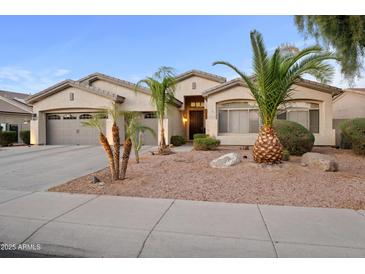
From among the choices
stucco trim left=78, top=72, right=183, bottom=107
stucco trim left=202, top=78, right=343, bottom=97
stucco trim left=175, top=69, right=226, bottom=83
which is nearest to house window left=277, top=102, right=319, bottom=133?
stucco trim left=202, top=78, right=343, bottom=97

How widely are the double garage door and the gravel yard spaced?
910cm

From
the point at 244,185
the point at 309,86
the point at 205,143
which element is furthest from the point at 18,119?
the point at 309,86

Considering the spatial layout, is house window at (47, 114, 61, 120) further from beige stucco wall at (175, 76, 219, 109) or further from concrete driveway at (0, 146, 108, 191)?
beige stucco wall at (175, 76, 219, 109)

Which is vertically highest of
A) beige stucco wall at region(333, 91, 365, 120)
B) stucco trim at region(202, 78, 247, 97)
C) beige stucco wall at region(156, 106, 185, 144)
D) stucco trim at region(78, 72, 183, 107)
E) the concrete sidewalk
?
stucco trim at region(78, 72, 183, 107)

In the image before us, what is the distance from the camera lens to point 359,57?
39.1 feet

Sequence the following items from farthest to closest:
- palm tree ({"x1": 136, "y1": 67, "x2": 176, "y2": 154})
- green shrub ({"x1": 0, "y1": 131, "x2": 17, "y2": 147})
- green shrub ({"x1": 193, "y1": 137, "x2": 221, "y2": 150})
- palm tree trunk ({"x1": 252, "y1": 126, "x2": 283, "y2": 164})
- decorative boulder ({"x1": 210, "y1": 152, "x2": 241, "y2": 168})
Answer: green shrub ({"x1": 0, "y1": 131, "x2": 17, "y2": 147}) → green shrub ({"x1": 193, "y1": 137, "x2": 221, "y2": 150}) → palm tree ({"x1": 136, "y1": 67, "x2": 176, "y2": 154}) → decorative boulder ({"x1": 210, "y1": 152, "x2": 241, "y2": 168}) → palm tree trunk ({"x1": 252, "y1": 126, "x2": 283, "y2": 164})

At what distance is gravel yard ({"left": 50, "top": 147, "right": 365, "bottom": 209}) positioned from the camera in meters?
5.28

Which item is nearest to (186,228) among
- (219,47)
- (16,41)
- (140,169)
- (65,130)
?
(140,169)

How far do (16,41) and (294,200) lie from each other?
11.7 meters

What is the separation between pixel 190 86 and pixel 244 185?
15.7 m

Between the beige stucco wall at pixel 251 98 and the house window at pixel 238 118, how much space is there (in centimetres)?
40

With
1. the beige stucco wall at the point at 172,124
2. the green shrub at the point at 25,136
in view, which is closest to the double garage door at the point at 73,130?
the beige stucco wall at the point at 172,124

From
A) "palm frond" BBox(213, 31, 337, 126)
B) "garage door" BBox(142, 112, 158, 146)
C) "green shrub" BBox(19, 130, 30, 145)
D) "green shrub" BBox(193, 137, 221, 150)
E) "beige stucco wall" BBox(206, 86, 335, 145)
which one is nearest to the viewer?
"palm frond" BBox(213, 31, 337, 126)

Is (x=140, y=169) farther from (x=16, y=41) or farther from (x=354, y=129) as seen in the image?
(x=354, y=129)
